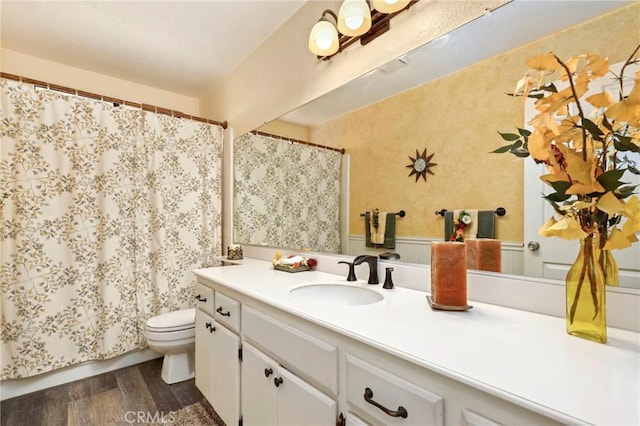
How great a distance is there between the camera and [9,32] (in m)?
2.01

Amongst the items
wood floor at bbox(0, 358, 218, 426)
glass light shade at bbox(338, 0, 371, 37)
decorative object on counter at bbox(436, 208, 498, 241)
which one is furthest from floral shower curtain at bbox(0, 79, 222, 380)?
decorative object on counter at bbox(436, 208, 498, 241)

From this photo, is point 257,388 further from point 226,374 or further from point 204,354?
point 204,354

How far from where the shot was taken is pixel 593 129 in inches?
24.1

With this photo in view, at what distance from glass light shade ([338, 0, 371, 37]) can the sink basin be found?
1186mm

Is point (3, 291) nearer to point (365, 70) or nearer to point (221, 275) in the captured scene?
point (221, 275)

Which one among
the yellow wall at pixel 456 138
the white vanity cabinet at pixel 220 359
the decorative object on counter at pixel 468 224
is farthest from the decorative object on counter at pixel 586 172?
the white vanity cabinet at pixel 220 359

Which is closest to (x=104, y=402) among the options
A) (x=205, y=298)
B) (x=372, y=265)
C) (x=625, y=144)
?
(x=205, y=298)

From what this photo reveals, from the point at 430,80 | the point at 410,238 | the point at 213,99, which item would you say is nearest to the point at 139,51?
the point at 213,99

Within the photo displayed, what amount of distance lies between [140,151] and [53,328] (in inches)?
52.5

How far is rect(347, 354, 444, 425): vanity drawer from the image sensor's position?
1.93 ft

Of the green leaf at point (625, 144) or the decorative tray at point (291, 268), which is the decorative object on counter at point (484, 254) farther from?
the decorative tray at point (291, 268)

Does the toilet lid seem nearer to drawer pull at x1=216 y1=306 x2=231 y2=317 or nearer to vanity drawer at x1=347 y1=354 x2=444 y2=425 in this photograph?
drawer pull at x1=216 y1=306 x2=231 y2=317

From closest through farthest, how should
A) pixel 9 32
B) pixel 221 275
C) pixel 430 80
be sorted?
1. pixel 430 80
2. pixel 221 275
3. pixel 9 32

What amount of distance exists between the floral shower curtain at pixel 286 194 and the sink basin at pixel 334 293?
317 millimetres
